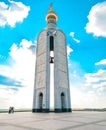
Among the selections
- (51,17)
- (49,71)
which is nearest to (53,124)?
(49,71)

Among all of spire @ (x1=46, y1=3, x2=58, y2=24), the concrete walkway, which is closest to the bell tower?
spire @ (x1=46, y1=3, x2=58, y2=24)

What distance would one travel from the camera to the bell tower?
2675 centimetres

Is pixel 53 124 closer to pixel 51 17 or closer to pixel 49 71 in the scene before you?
pixel 49 71

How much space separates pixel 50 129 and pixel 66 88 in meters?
23.5

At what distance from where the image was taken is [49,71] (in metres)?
28.4

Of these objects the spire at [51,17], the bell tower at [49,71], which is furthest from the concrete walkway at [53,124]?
the spire at [51,17]

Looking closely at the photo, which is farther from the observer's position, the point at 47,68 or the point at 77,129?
the point at 47,68

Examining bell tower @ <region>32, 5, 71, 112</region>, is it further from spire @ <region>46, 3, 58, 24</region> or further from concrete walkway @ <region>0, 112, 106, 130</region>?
concrete walkway @ <region>0, 112, 106, 130</region>

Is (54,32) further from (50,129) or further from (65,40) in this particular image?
(50,129)

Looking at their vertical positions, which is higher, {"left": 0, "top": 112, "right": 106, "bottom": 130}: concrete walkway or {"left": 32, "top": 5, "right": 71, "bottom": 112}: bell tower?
{"left": 32, "top": 5, "right": 71, "bottom": 112}: bell tower

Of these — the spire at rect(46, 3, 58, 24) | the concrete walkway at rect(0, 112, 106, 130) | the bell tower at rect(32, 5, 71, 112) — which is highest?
the spire at rect(46, 3, 58, 24)

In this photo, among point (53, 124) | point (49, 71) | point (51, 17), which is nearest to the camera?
point (53, 124)

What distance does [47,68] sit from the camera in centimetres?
2853

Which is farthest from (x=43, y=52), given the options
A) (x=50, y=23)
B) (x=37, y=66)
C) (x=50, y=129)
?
(x=50, y=129)
